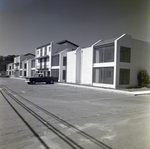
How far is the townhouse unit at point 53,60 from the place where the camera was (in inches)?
1310

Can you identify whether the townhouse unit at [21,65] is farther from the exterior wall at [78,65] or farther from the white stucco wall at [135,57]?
the white stucco wall at [135,57]

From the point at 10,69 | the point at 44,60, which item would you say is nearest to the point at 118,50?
the point at 44,60

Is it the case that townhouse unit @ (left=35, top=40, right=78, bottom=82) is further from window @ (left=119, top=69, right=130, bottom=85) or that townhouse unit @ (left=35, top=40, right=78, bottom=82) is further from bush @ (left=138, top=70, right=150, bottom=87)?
bush @ (left=138, top=70, right=150, bottom=87)

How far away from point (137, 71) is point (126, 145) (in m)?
21.5

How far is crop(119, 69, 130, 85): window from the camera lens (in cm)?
2209

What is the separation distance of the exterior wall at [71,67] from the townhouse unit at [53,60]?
7.37ft

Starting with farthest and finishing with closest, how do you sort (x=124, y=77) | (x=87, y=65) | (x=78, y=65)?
(x=78, y=65)
(x=87, y=65)
(x=124, y=77)

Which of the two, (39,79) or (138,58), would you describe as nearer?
(138,58)

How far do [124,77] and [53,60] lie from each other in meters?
19.4

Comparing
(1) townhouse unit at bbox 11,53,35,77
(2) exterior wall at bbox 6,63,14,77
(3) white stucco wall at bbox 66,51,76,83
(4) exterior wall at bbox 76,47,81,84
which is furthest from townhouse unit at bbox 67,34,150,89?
(2) exterior wall at bbox 6,63,14,77

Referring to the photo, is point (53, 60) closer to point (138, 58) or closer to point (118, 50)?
point (118, 50)

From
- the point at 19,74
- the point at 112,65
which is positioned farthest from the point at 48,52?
the point at 19,74

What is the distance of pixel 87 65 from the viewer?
2623 cm

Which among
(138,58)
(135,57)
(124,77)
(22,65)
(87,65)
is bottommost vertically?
(124,77)
